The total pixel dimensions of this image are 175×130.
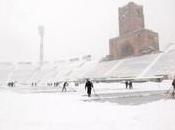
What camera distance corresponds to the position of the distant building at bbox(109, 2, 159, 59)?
7550 centimetres

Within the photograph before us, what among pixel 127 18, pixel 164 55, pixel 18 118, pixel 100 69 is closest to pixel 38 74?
pixel 100 69

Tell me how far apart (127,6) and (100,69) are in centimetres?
2549

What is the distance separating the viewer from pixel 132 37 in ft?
253

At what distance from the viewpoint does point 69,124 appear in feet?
30.0

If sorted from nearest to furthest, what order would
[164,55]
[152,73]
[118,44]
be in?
[152,73] < [164,55] < [118,44]

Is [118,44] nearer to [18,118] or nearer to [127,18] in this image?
[127,18]

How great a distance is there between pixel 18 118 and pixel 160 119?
5965 millimetres

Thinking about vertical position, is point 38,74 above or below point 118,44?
below

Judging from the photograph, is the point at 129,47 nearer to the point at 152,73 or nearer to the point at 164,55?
the point at 164,55

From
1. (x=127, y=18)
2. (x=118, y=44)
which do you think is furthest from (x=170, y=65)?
(x=127, y=18)

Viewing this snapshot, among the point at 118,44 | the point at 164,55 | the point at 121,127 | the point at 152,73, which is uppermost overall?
the point at 118,44

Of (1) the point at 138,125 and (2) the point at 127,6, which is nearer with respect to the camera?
(1) the point at 138,125

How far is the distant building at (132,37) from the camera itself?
75500 millimetres

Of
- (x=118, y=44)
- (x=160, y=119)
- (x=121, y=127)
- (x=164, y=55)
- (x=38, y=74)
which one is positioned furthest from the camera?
(x=38, y=74)
